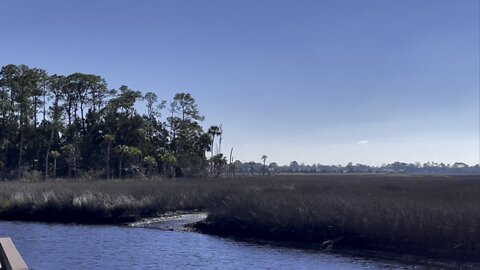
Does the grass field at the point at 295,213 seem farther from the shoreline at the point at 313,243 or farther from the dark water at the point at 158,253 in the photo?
the dark water at the point at 158,253

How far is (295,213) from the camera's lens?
32750mm

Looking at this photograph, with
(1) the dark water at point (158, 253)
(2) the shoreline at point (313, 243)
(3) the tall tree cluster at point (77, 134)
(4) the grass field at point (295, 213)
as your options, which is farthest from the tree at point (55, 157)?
(1) the dark water at point (158, 253)

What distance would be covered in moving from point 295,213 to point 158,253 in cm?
801

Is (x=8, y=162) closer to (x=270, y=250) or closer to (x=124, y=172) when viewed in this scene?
(x=124, y=172)

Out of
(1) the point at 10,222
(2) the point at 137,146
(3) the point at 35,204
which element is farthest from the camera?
(2) the point at 137,146

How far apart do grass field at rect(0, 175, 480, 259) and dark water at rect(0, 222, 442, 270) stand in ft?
6.45

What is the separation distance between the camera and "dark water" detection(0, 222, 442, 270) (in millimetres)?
24188

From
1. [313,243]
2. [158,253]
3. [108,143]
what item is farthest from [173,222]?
[108,143]

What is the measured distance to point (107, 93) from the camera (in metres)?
85.8

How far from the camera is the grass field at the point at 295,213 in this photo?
1052 inches

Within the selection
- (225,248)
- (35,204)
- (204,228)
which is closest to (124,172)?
(35,204)

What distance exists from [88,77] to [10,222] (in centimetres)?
4236

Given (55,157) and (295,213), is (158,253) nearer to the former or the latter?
(295,213)

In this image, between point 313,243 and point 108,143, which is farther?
point 108,143
